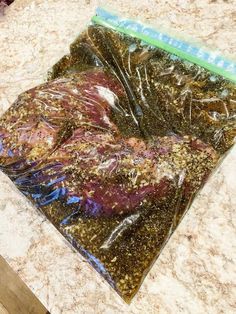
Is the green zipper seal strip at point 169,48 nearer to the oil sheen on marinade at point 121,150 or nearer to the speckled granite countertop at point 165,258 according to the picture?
the oil sheen on marinade at point 121,150

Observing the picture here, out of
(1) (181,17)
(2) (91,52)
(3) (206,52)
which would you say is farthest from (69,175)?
(1) (181,17)

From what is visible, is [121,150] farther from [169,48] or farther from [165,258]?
[169,48]

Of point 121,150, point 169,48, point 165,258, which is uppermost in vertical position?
point 169,48

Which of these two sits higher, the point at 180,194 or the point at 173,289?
the point at 180,194

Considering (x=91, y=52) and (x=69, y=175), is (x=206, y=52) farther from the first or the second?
(x=69, y=175)

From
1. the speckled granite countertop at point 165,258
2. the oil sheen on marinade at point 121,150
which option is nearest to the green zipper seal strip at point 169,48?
the oil sheen on marinade at point 121,150

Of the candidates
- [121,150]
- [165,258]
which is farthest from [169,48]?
[165,258]
